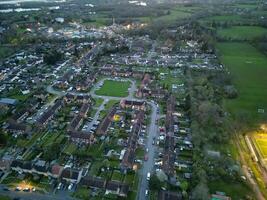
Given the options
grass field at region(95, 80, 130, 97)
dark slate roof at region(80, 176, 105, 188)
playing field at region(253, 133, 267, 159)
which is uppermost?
grass field at region(95, 80, 130, 97)

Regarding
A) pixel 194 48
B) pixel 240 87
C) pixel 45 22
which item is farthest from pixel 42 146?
pixel 45 22

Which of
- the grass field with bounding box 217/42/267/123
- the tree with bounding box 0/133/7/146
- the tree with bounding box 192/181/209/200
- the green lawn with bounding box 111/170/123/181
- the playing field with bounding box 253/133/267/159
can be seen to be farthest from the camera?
the grass field with bounding box 217/42/267/123

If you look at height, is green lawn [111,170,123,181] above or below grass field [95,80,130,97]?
below

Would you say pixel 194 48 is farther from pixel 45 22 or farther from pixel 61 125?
pixel 45 22

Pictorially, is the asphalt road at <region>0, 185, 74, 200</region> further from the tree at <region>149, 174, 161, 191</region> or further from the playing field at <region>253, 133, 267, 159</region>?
the playing field at <region>253, 133, 267, 159</region>

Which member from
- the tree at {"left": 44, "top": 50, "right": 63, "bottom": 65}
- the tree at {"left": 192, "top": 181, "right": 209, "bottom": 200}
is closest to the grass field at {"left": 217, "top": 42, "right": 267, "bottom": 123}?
the tree at {"left": 192, "top": 181, "right": 209, "bottom": 200}

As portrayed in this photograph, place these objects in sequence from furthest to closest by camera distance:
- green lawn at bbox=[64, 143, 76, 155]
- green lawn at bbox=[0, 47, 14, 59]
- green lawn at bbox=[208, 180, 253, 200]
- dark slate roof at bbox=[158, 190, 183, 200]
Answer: green lawn at bbox=[0, 47, 14, 59], green lawn at bbox=[64, 143, 76, 155], green lawn at bbox=[208, 180, 253, 200], dark slate roof at bbox=[158, 190, 183, 200]
